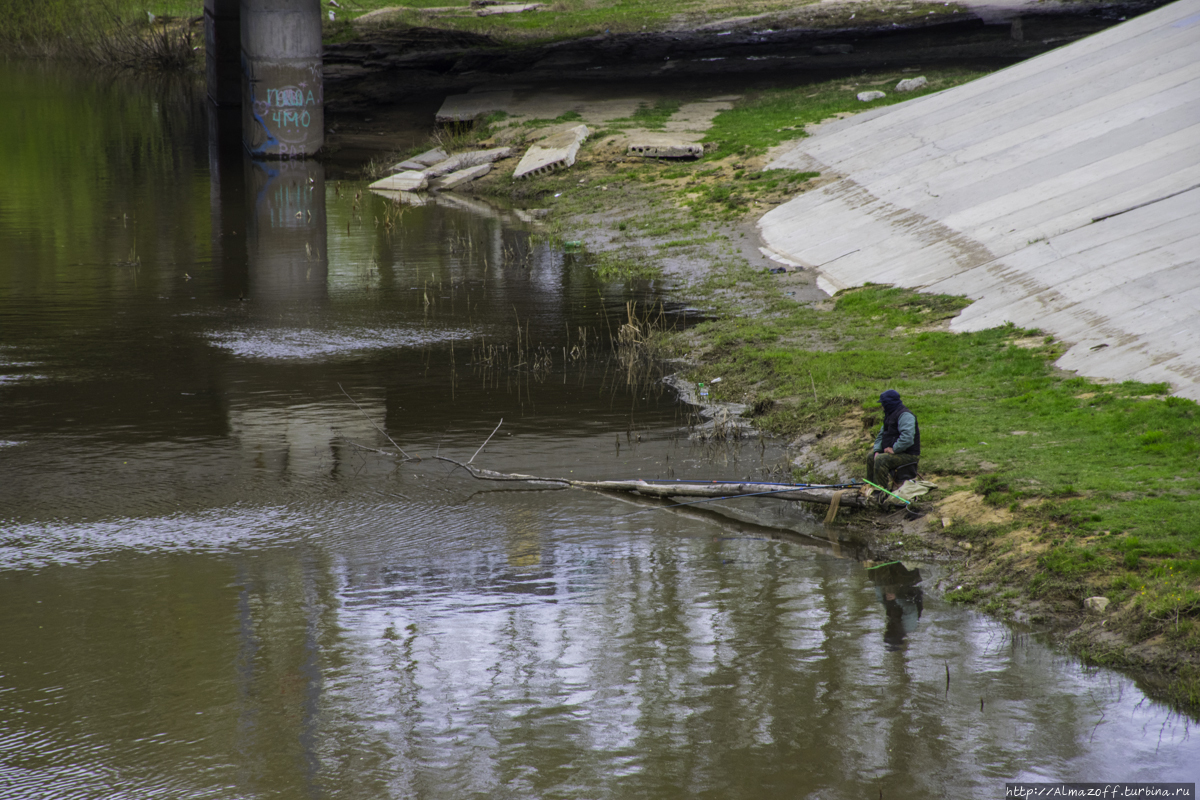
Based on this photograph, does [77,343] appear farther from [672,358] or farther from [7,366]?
[672,358]

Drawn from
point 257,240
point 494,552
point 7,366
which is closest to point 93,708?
point 494,552

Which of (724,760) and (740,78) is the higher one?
(740,78)

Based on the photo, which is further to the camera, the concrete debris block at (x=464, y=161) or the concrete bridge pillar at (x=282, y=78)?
the concrete bridge pillar at (x=282, y=78)

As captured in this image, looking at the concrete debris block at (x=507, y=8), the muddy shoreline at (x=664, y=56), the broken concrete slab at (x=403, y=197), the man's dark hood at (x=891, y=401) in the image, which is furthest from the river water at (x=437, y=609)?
the concrete debris block at (x=507, y=8)

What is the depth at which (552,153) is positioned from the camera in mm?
35344

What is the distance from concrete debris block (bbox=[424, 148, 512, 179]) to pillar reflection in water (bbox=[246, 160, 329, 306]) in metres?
3.71

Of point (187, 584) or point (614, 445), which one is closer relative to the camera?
point (187, 584)

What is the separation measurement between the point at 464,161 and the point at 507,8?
24478 millimetres

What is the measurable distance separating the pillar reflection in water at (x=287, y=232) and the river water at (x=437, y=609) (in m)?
3.23

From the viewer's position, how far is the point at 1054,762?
766 cm

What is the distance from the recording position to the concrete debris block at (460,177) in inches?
1401

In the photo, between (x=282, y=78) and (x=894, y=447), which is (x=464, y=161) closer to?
(x=282, y=78)

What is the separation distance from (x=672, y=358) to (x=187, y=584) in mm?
9728

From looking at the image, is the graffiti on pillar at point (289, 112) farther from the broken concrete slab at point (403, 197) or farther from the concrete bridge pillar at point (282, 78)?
the broken concrete slab at point (403, 197)
